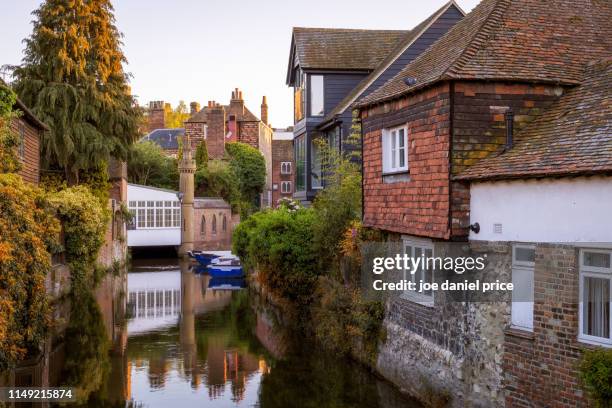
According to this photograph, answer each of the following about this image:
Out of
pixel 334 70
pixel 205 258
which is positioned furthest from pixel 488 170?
pixel 205 258

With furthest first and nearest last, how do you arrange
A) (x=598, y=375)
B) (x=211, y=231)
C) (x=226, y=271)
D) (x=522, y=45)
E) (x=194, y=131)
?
(x=194, y=131) → (x=211, y=231) → (x=226, y=271) → (x=522, y=45) → (x=598, y=375)

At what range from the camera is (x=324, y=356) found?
18.7 meters

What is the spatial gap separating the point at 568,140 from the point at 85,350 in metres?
14.8

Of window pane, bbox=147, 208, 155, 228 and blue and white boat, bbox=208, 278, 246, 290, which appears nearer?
blue and white boat, bbox=208, 278, 246, 290

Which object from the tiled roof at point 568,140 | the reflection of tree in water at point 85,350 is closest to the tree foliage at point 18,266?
the reflection of tree in water at point 85,350

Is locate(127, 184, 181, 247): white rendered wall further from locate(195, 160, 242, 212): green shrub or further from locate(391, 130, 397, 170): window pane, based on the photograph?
locate(391, 130, 397, 170): window pane

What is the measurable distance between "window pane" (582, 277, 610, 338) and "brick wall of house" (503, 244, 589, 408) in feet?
0.41

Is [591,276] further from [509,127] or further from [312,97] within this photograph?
[312,97]

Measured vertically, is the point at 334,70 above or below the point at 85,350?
above

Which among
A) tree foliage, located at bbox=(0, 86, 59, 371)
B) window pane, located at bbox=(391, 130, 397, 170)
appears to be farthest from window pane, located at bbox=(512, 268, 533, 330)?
tree foliage, located at bbox=(0, 86, 59, 371)

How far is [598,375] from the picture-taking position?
8891mm

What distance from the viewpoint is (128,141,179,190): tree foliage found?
61.5m

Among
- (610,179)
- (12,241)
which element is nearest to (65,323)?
(12,241)

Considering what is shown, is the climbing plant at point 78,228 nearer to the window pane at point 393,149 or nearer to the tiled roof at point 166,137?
the window pane at point 393,149
